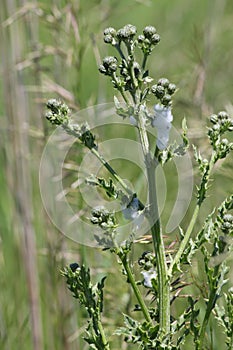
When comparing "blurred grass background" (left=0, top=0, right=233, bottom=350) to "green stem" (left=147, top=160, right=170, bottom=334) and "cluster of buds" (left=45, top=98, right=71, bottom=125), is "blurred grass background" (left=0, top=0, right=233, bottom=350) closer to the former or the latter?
"green stem" (left=147, top=160, right=170, bottom=334)

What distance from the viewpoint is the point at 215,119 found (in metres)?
1.17

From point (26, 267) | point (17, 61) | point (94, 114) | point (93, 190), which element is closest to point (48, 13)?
point (17, 61)

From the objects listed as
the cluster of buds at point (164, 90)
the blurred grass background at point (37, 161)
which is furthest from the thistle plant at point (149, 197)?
the blurred grass background at point (37, 161)

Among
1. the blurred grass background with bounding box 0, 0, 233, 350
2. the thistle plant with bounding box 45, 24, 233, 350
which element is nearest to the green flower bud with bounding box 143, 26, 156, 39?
the thistle plant with bounding box 45, 24, 233, 350

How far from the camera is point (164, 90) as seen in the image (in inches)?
41.6

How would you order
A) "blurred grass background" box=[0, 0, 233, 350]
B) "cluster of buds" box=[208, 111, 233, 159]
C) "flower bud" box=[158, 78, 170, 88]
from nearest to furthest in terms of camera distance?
"flower bud" box=[158, 78, 170, 88] < "cluster of buds" box=[208, 111, 233, 159] < "blurred grass background" box=[0, 0, 233, 350]

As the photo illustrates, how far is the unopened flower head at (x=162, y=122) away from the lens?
1.08m

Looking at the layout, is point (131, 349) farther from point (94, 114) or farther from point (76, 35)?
point (76, 35)

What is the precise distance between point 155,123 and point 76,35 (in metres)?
1.02

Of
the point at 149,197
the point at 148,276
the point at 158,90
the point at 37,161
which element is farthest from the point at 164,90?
the point at 37,161

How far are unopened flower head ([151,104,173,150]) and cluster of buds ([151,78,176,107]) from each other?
0.02 m

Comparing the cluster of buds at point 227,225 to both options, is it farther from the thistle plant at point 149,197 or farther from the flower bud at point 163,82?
the flower bud at point 163,82

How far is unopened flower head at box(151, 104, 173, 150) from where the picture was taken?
3.55 feet

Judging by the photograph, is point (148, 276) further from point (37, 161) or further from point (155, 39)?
point (37, 161)
